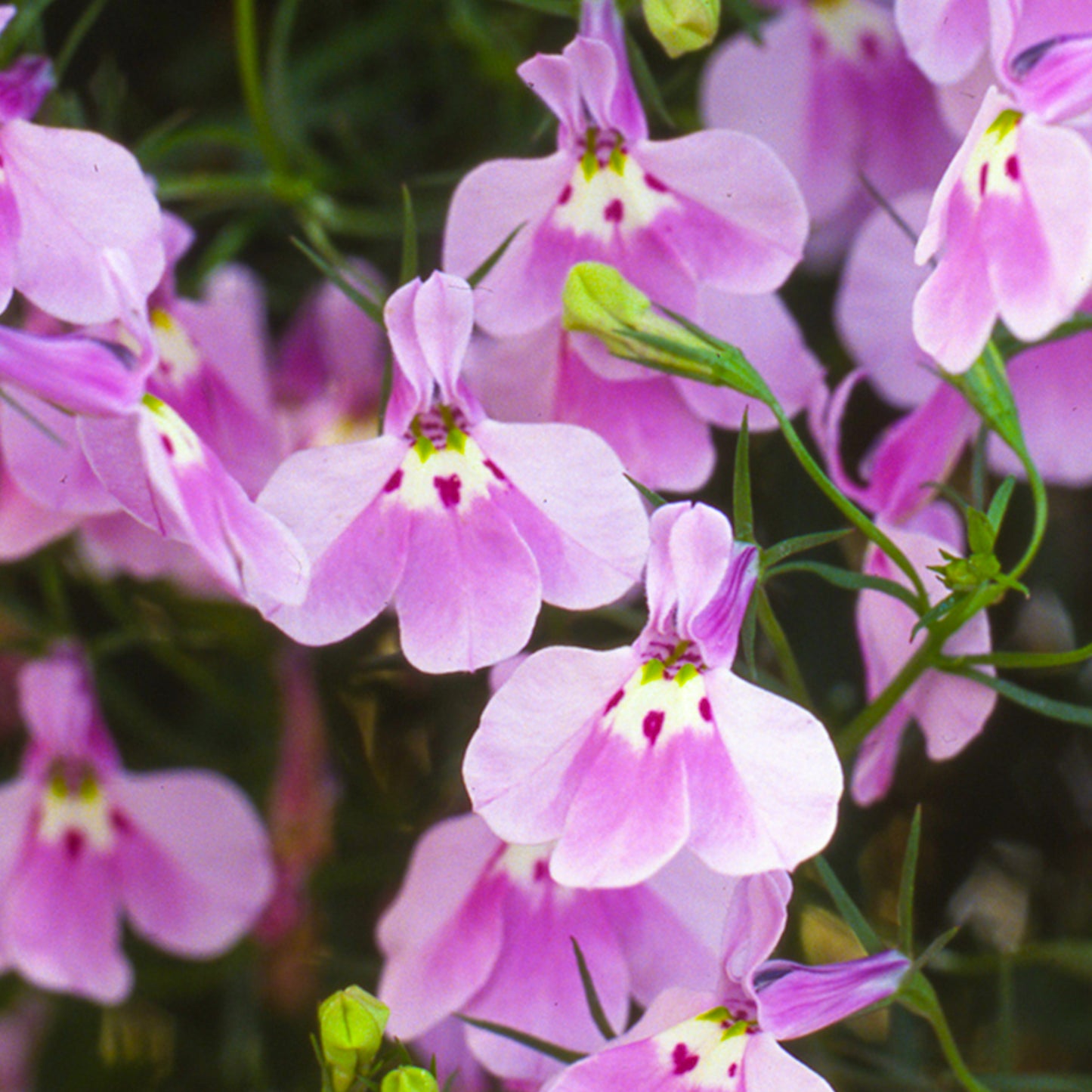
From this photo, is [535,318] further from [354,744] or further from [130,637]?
[354,744]

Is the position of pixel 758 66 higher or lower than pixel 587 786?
higher

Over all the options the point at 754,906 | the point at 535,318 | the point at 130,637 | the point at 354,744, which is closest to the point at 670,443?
the point at 535,318

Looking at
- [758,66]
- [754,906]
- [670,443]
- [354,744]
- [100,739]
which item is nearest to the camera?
[754,906]

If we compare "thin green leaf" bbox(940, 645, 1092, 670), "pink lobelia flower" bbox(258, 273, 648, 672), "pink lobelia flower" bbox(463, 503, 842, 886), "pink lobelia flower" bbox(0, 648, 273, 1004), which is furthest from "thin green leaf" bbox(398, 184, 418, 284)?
"pink lobelia flower" bbox(0, 648, 273, 1004)

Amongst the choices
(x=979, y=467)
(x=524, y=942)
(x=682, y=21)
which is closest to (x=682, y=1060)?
(x=524, y=942)

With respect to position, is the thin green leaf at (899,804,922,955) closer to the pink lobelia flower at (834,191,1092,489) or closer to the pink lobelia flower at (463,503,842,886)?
the pink lobelia flower at (463,503,842,886)

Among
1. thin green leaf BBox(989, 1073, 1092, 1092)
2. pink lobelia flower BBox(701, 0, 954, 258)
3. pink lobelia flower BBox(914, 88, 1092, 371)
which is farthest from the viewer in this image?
pink lobelia flower BBox(701, 0, 954, 258)
